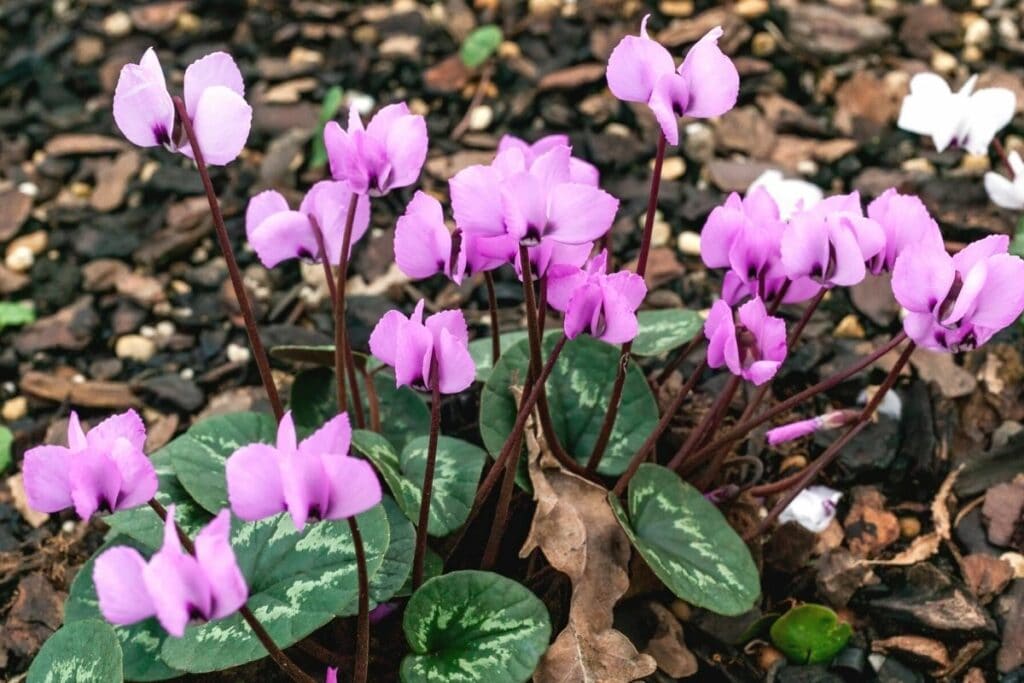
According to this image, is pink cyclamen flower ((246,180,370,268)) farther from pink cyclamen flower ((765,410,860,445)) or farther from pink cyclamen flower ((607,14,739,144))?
pink cyclamen flower ((765,410,860,445))

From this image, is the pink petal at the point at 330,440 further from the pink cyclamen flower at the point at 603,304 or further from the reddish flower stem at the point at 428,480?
the pink cyclamen flower at the point at 603,304

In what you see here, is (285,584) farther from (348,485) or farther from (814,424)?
(814,424)

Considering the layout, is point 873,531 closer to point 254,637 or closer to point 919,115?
point 919,115

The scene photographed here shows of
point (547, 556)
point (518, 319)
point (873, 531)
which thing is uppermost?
point (547, 556)

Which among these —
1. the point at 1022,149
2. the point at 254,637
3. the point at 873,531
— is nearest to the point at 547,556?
the point at 254,637

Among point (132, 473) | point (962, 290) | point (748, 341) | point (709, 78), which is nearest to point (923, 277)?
point (962, 290)

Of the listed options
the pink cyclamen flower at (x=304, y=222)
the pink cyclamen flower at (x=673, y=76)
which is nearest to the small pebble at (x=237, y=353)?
the pink cyclamen flower at (x=304, y=222)
